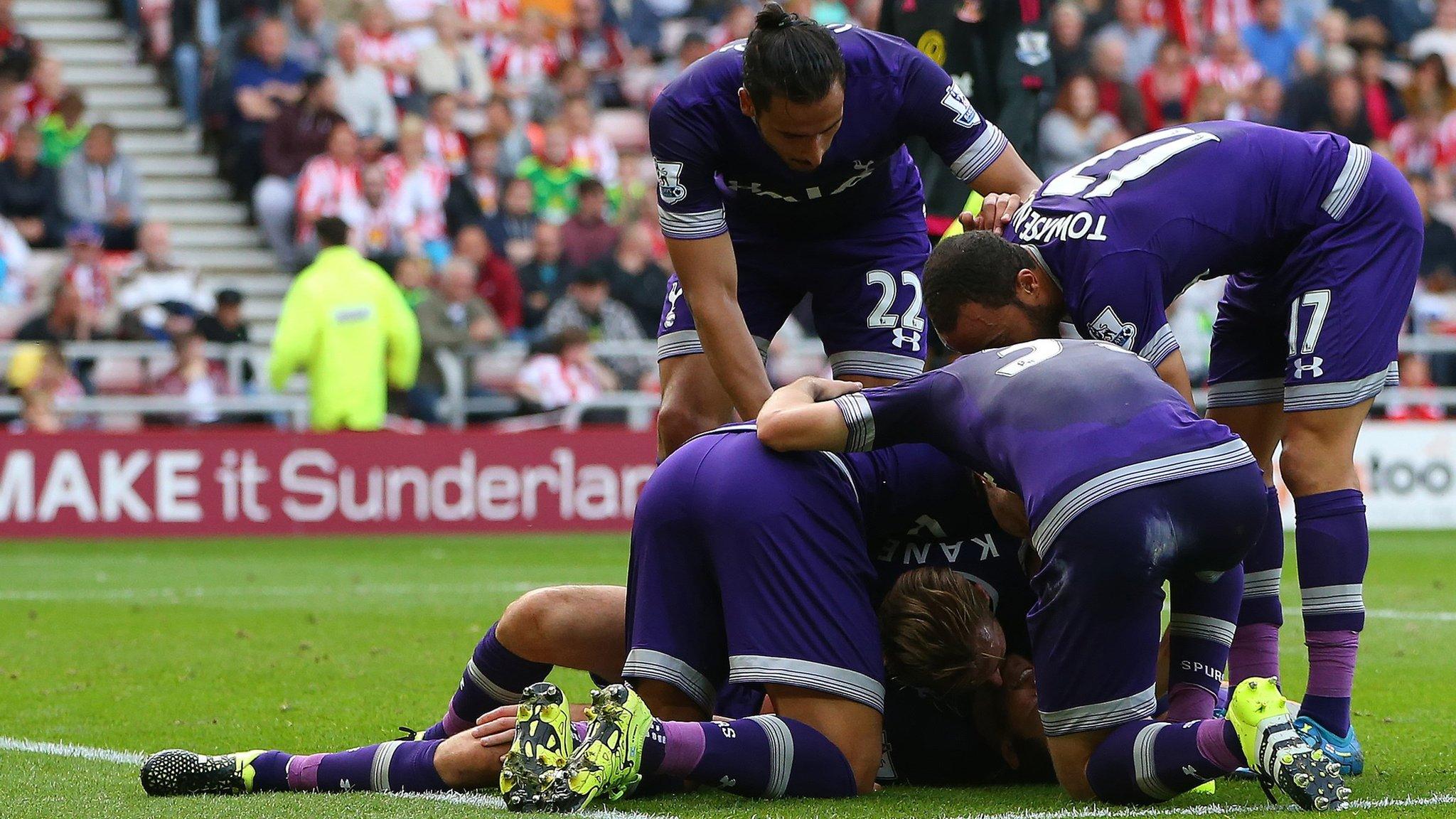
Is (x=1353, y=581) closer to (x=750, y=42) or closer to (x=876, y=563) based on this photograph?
(x=876, y=563)

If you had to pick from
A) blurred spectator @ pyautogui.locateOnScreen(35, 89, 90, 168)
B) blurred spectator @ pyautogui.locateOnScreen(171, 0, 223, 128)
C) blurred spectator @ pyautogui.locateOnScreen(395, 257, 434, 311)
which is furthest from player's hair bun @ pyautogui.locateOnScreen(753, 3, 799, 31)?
blurred spectator @ pyautogui.locateOnScreen(171, 0, 223, 128)

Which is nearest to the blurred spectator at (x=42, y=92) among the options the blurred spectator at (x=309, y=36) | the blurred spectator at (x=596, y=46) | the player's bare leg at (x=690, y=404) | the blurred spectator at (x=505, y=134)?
the blurred spectator at (x=309, y=36)

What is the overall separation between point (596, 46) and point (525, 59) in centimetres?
95

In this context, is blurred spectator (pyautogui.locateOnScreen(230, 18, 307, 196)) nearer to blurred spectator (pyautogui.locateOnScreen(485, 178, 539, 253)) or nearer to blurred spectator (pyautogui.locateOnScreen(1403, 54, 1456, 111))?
blurred spectator (pyautogui.locateOnScreen(485, 178, 539, 253))

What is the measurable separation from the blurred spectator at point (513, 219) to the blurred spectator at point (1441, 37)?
10013mm

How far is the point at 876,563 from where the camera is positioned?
5254mm

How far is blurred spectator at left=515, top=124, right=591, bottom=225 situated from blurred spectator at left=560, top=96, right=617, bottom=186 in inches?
8.6

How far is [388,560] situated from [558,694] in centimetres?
838

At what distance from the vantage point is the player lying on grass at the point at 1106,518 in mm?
4555

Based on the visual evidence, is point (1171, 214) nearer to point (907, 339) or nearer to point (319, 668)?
point (907, 339)

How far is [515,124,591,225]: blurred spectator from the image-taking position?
1744 centimetres

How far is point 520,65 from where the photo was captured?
18.9m

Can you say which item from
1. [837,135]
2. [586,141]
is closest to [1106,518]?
[837,135]

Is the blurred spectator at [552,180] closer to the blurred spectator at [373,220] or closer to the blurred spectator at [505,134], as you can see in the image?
the blurred spectator at [505,134]
